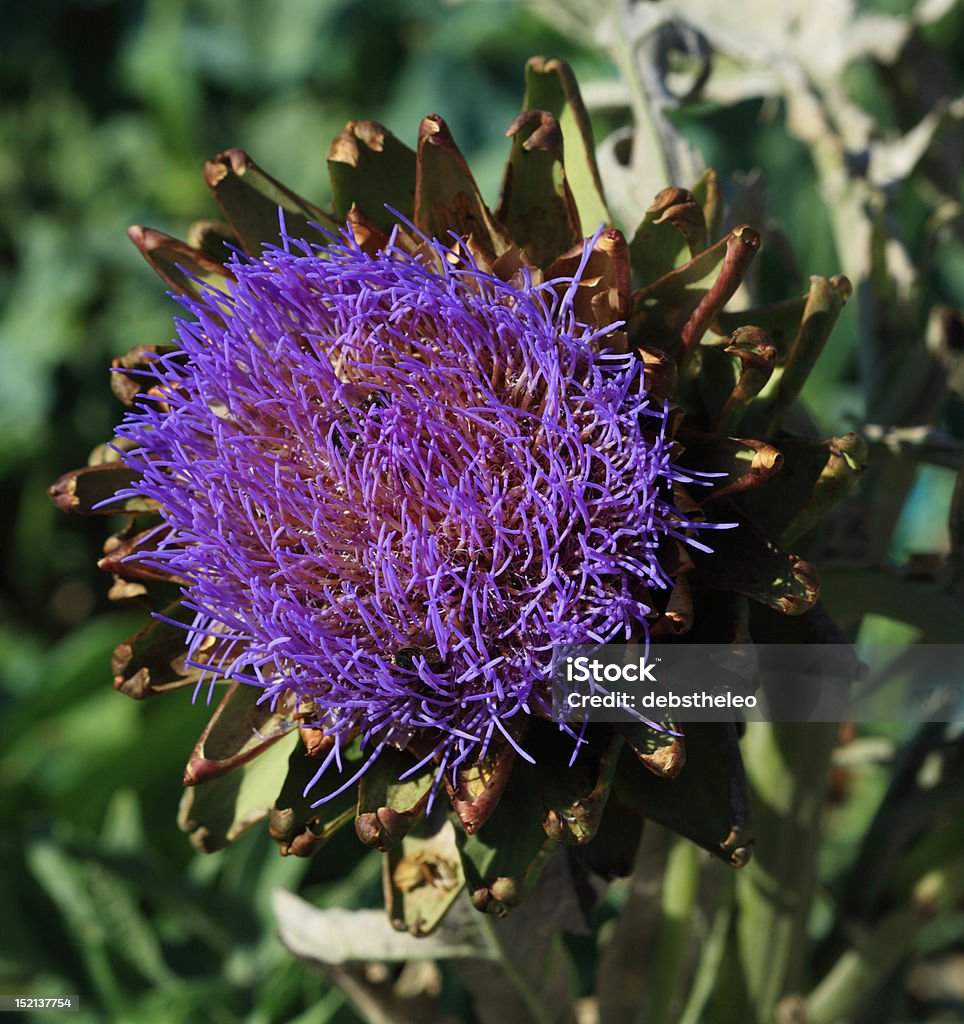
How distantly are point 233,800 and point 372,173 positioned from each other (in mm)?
505

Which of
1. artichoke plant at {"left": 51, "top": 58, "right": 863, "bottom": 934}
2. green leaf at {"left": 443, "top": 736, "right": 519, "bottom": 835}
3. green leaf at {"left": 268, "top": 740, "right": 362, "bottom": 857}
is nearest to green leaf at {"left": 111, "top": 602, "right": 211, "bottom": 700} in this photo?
artichoke plant at {"left": 51, "top": 58, "right": 863, "bottom": 934}

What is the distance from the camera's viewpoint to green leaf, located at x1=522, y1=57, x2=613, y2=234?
2.91 feet

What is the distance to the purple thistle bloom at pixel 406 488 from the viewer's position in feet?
2.57

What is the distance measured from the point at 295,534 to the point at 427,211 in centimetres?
26

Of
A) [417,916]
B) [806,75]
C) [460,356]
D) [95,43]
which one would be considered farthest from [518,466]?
[95,43]

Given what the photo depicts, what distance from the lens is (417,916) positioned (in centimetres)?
83

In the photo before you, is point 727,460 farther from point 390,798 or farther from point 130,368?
point 130,368

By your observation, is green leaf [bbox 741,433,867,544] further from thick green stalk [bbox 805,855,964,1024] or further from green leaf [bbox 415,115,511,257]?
thick green stalk [bbox 805,855,964,1024]

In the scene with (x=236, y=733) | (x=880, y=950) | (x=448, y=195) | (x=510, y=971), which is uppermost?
(x=448, y=195)

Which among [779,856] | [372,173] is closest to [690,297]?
[372,173]

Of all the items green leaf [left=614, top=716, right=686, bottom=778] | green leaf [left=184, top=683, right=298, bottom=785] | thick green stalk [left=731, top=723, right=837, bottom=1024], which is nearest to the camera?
green leaf [left=614, top=716, right=686, bottom=778]

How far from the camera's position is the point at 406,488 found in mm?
826

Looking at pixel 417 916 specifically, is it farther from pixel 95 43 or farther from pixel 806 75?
pixel 95 43

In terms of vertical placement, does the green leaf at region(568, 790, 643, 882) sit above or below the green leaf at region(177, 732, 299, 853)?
below
